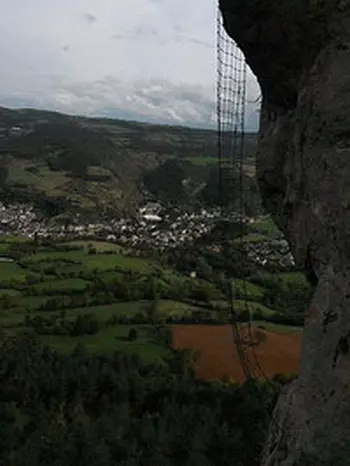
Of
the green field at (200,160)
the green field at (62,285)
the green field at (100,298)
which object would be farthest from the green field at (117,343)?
the green field at (200,160)

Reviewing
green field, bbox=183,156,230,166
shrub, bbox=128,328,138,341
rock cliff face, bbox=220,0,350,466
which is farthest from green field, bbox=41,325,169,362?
green field, bbox=183,156,230,166

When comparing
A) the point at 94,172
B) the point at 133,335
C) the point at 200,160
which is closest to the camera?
the point at 133,335

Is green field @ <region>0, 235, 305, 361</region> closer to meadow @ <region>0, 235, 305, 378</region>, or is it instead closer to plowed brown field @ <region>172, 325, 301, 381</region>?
meadow @ <region>0, 235, 305, 378</region>

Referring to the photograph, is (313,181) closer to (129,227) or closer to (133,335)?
(133,335)

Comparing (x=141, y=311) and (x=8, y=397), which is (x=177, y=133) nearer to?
(x=141, y=311)

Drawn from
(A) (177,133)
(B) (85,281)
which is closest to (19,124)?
(A) (177,133)

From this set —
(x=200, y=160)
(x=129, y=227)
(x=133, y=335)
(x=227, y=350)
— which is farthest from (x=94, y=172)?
(x=227, y=350)
